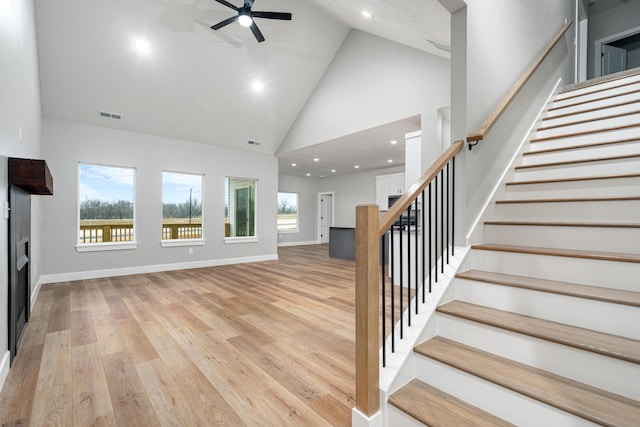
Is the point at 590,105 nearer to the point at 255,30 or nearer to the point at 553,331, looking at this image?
the point at 553,331

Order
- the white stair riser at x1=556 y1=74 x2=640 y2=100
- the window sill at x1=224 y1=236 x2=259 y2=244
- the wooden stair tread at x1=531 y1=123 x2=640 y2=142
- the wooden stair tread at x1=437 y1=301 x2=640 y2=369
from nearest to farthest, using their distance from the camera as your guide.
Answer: the wooden stair tread at x1=437 y1=301 x2=640 y2=369, the wooden stair tread at x1=531 y1=123 x2=640 y2=142, the white stair riser at x1=556 y1=74 x2=640 y2=100, the window sill at x1=224 y1=236 x2=259 y2=244

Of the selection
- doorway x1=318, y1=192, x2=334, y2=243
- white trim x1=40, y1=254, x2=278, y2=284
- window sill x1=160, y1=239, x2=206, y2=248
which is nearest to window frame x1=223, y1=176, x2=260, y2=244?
white trim x1=40, y1=254, x2=278, y2=284

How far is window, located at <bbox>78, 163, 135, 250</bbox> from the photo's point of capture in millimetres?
5270

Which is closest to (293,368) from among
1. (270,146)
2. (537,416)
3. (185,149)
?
(537,416)

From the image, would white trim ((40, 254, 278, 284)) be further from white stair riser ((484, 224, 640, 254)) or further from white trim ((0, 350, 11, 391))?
white stair riser ((484, 224, 640, 254))

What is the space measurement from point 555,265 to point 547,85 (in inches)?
117

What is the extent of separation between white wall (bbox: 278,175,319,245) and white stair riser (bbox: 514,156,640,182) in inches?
348

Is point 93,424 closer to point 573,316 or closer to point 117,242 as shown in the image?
point 573,316

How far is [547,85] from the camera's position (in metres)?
3.61

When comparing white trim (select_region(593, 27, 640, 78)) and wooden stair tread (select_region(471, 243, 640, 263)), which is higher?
white trim (select_region(593, 27, 640, 78))

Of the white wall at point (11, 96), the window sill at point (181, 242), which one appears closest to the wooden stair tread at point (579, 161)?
the white wall at point (11, 96)

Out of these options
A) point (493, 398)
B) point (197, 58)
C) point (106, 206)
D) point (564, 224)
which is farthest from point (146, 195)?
point (564, 224)

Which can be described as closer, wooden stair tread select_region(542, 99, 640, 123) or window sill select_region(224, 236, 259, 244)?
wooden stair tread select_region(542, 99, 640, 123)

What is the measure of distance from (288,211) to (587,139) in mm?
9328
